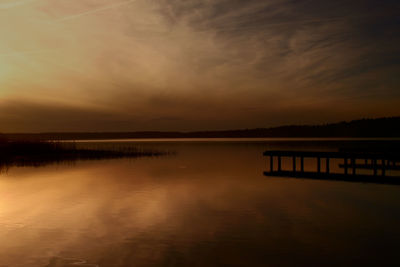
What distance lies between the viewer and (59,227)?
16953mm

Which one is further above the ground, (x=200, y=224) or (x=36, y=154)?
(x=36, y=154)

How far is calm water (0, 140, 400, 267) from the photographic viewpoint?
41.0 feet

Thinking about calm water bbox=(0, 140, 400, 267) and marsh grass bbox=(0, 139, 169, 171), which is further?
marsh grass bbox=(0, 139, 169, 171)

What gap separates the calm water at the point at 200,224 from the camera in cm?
1249

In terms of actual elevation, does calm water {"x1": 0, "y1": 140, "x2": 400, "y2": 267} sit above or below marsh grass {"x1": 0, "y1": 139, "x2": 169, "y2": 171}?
below

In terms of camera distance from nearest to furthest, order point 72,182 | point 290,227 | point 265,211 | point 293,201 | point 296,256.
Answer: point 296,256, point 290,227, point 265,211, point 293,201, point 72,182

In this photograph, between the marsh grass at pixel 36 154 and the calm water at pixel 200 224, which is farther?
the marsh grass at pixel 36 154

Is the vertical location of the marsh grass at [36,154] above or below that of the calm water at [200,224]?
above

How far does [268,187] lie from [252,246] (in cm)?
1666

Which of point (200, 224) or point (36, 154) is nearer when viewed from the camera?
point (200, 224)

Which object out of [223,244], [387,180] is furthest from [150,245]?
[387,180]

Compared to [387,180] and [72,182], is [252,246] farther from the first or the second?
[72,182]

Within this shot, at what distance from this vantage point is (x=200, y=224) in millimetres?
17328

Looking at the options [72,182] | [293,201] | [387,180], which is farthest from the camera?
[72,182]
